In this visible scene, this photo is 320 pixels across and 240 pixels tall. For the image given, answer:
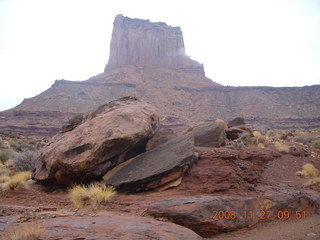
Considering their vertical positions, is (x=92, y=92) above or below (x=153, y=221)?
above

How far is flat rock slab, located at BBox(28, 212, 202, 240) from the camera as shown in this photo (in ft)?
15.7

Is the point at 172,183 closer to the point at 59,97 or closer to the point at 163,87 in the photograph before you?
the point at 59,97

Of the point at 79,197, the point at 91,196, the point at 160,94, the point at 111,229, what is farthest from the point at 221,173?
the point at 160,94

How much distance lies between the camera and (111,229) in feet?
16.9

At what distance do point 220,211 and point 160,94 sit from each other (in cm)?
7739

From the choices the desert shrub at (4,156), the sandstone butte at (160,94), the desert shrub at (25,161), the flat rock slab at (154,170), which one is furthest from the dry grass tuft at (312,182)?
the sandstone butte at (160,94)

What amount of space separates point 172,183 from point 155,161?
3.55ft

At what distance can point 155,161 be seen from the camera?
8945mm

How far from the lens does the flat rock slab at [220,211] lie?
6.27 m

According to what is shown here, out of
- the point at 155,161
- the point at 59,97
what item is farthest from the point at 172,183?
the point at 59,97

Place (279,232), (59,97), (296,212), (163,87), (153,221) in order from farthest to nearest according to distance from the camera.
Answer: (163,87) < (59,97) < (296,212) < (279,232) < (153,221)

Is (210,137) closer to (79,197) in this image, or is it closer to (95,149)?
(95,149)
